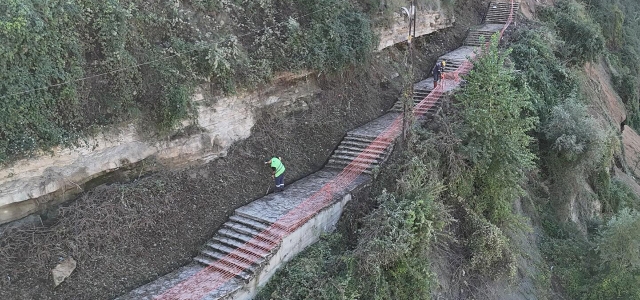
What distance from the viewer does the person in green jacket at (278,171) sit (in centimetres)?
1291

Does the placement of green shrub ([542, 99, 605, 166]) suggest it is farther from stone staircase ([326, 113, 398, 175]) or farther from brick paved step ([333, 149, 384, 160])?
brick paved step ([333, 149, 384, 160])

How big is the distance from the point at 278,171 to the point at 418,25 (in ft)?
34.6

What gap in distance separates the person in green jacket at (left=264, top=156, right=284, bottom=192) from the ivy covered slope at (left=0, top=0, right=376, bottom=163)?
2.12m

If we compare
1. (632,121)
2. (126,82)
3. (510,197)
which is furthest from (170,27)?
(632,121)

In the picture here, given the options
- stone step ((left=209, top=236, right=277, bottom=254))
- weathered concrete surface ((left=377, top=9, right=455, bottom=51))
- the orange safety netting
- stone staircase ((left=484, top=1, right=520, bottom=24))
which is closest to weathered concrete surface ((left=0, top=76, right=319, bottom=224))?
stone step ((left=209, top=236, right=277, bottom=254))

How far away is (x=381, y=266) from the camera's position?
10.8 metres

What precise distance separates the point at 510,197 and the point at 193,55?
9.44 metres

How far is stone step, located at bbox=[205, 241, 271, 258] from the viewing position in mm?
11125

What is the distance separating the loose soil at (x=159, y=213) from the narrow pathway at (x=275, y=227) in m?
0.35

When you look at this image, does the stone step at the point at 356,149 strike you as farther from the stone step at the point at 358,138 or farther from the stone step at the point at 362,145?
the stone step at the point at 358,138

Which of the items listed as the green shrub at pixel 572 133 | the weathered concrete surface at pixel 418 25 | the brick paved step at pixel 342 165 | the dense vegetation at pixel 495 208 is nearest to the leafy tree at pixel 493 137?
the dense vegetation at pixel 495 208

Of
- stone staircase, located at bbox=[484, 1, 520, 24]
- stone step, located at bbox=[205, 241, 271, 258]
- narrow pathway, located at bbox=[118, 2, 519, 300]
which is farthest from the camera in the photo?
stone staircase, located at bbox=[484, 1, 520, 24]

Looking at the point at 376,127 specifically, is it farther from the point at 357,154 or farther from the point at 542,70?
the point at 542,70

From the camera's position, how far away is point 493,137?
13.4 m
